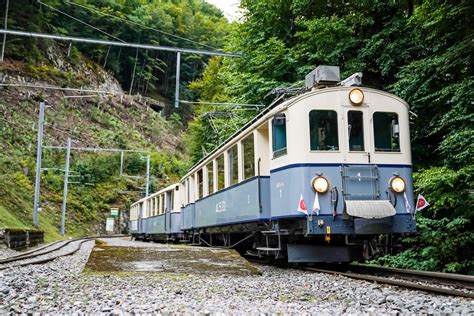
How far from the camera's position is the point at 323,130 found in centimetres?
873

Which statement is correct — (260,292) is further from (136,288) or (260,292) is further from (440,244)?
(440,244)

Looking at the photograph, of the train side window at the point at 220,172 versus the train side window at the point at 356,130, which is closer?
the train side window at the point at 356,130

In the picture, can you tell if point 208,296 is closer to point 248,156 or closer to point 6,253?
point 248,156

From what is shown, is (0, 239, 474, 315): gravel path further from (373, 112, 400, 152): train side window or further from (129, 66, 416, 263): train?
(373, 112, 400, 152): train side window

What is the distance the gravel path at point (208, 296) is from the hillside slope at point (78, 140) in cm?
2243

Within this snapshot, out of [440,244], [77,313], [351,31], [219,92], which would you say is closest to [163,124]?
[219,92]

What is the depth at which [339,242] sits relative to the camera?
29.7 feet

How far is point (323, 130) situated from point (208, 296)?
4.01m

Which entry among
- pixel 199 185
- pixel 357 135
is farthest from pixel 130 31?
pixel 357 135

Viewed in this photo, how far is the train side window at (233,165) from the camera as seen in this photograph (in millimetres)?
10883

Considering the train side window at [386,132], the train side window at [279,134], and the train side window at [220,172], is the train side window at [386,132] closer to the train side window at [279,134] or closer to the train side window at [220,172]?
the train side window at [279,134]

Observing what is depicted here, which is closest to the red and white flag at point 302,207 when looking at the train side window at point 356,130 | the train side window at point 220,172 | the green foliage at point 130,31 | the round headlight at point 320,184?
the round headlight at point 320,184

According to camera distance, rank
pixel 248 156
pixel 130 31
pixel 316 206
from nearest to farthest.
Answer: pixel 316 206, pixel 248 156, pixel 130 31

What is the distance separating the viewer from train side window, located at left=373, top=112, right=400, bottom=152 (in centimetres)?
885
